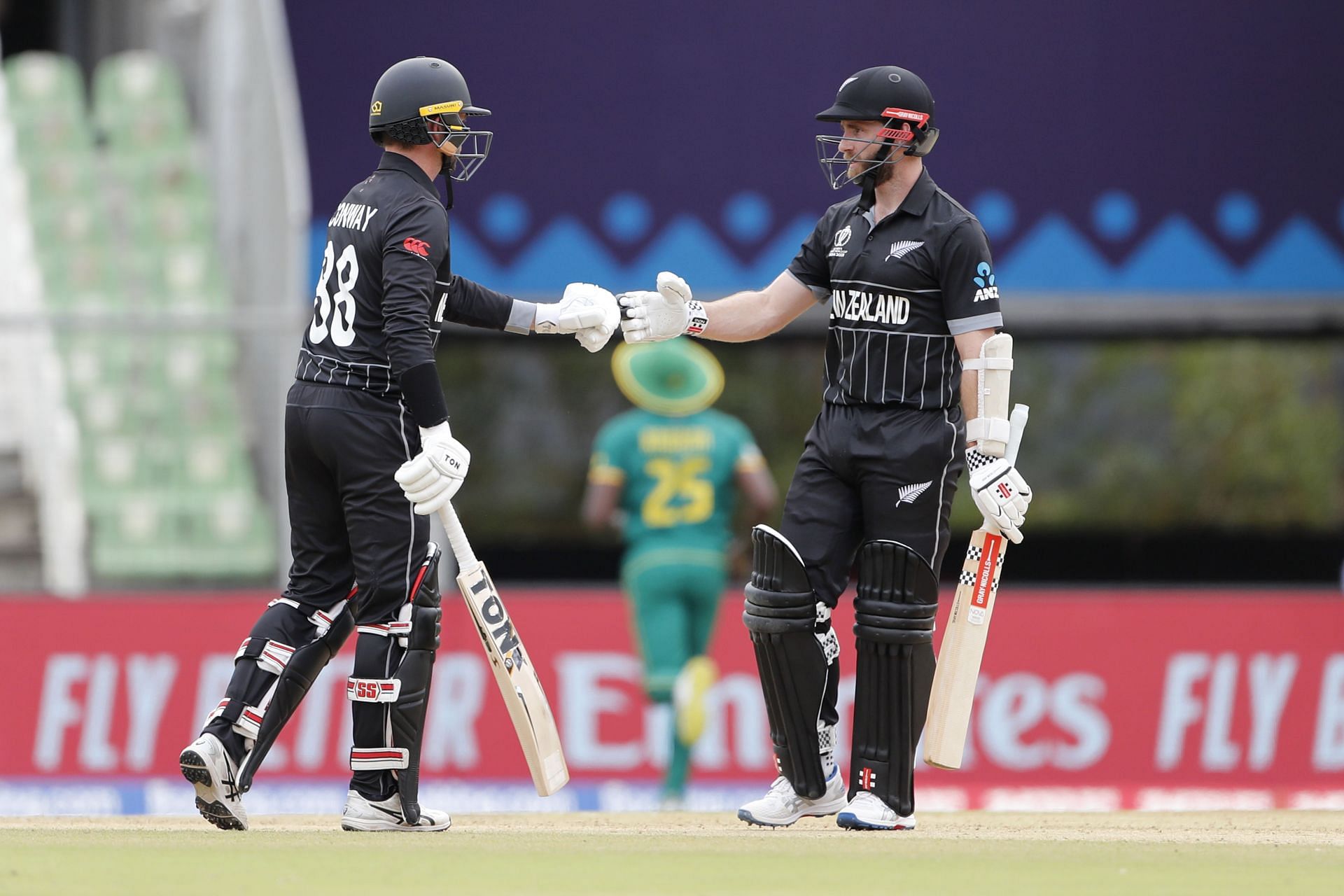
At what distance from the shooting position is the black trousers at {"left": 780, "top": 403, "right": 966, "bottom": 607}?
5641 millimetres

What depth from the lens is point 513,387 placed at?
19.5 meters

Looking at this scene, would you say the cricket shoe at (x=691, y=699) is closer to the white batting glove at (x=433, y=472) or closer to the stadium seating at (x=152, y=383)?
the stadium seating at (x=152, y=383)

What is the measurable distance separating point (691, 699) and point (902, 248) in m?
3.75

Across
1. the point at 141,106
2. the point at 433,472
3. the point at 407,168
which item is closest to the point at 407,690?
the point at 433,472

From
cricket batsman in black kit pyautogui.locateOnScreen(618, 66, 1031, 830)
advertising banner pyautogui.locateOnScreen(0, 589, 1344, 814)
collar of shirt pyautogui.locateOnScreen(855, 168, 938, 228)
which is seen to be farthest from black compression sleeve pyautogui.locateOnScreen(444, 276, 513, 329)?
advertising banner pyautogui.locateOnScreen(0, 589, 1344, 814)

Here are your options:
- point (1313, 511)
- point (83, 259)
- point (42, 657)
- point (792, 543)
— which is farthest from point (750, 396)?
point (792, 543)

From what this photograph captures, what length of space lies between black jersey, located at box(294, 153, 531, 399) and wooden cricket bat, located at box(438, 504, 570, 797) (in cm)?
49

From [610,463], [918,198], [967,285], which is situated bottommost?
[610,463]

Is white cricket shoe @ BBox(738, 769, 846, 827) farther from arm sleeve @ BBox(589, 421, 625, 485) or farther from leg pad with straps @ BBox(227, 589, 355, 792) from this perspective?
arm sleeve @ BBox(589, 421, 625, 485)

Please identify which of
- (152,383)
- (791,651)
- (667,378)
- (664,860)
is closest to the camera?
(664,860)

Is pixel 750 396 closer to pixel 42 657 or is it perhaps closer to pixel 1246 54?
pixel 1246 54

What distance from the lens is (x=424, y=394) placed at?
17.7 feet

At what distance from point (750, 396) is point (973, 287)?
1583cm

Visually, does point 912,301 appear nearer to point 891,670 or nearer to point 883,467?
point 883,467
